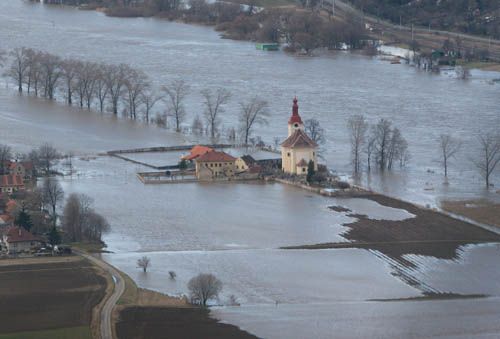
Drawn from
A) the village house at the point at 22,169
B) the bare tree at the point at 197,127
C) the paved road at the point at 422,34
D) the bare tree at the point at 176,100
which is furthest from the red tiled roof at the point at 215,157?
the paved road at the point at 422,34

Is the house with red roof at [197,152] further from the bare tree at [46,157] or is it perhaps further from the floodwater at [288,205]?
the bare tree at [46,157]

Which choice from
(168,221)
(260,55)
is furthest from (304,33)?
(168,221)

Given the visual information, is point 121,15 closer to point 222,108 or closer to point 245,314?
point 222,108

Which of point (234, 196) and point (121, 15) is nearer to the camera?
point (234, 196)

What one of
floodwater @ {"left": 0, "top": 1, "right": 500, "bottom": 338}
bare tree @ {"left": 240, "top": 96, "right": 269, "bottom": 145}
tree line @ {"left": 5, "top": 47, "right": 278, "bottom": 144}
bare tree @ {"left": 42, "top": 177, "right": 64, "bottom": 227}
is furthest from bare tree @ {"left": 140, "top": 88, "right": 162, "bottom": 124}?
bare tree @ {"left": 42, "top": 177, "right": 64, "bottom": 227}

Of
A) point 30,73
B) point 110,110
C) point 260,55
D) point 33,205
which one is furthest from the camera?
point 260,55

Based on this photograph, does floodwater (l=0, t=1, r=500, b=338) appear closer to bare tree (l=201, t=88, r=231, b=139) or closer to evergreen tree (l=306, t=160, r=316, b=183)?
bare tree (l=201, t=88, r=231, b=139)
